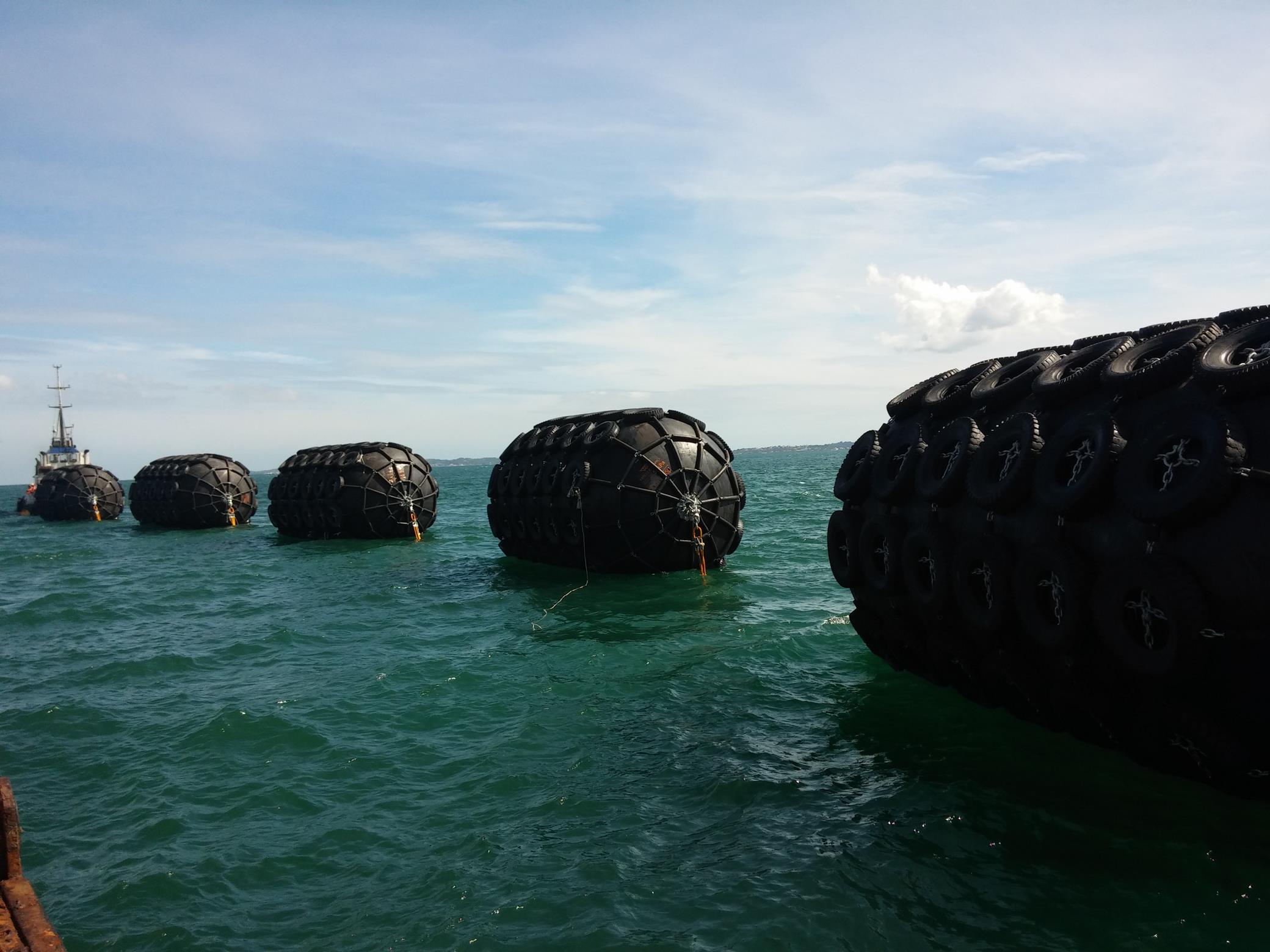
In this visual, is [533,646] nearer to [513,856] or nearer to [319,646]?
[319,646]

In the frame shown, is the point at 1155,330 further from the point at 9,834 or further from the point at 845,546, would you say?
the point at 9,834

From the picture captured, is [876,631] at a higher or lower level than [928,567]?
lower

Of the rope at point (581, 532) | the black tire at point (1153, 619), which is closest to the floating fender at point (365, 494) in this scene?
the rope at point (581, 532)

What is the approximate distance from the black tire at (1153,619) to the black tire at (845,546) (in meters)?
4.33

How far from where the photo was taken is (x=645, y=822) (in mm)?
7922

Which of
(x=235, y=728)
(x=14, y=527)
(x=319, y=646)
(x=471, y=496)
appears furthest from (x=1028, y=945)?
(x=471, y=496)

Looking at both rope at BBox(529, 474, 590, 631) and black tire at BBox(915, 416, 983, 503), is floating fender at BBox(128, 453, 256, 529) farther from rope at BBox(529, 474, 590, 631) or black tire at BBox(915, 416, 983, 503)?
black tire at BBox(915, 416, 983, 503)

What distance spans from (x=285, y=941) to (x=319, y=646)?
10447mm

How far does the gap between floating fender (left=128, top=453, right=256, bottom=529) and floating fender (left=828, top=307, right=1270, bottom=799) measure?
1729 inches

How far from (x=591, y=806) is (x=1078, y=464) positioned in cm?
565

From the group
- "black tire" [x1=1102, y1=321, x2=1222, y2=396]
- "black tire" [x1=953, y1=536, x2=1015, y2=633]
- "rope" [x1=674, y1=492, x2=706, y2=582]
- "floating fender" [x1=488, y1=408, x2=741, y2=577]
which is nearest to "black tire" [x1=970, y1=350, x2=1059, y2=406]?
"black tire" [x1=1102, y1=321, x2=1222, y2=396]

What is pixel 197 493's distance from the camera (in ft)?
149

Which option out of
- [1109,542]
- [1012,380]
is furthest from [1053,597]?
[1012,380]

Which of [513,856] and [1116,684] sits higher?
[1116,684]
